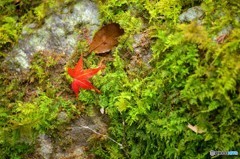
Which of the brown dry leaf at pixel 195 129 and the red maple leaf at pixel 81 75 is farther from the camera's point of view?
the red maple leaf at pixel 81 75

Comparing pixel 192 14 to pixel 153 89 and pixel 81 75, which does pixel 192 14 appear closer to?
pixel 153 89

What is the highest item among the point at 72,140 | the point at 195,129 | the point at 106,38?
the point at 106,38

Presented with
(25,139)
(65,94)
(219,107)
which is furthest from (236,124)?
(25,139)

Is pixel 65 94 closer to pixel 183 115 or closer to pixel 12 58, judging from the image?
pixel 12 58

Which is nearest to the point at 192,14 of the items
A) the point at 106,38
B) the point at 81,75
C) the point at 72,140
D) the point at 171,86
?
the point at 171,86

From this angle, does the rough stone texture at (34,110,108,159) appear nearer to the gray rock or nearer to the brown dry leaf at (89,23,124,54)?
the brown dry leaf at (89,23,124,54)

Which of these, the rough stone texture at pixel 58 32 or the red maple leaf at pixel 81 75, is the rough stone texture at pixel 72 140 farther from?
the rough stone texture at pixel 58 32

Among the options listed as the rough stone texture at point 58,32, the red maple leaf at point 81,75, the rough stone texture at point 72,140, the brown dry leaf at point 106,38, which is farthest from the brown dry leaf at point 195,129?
the rough stone texture at point 58,32
